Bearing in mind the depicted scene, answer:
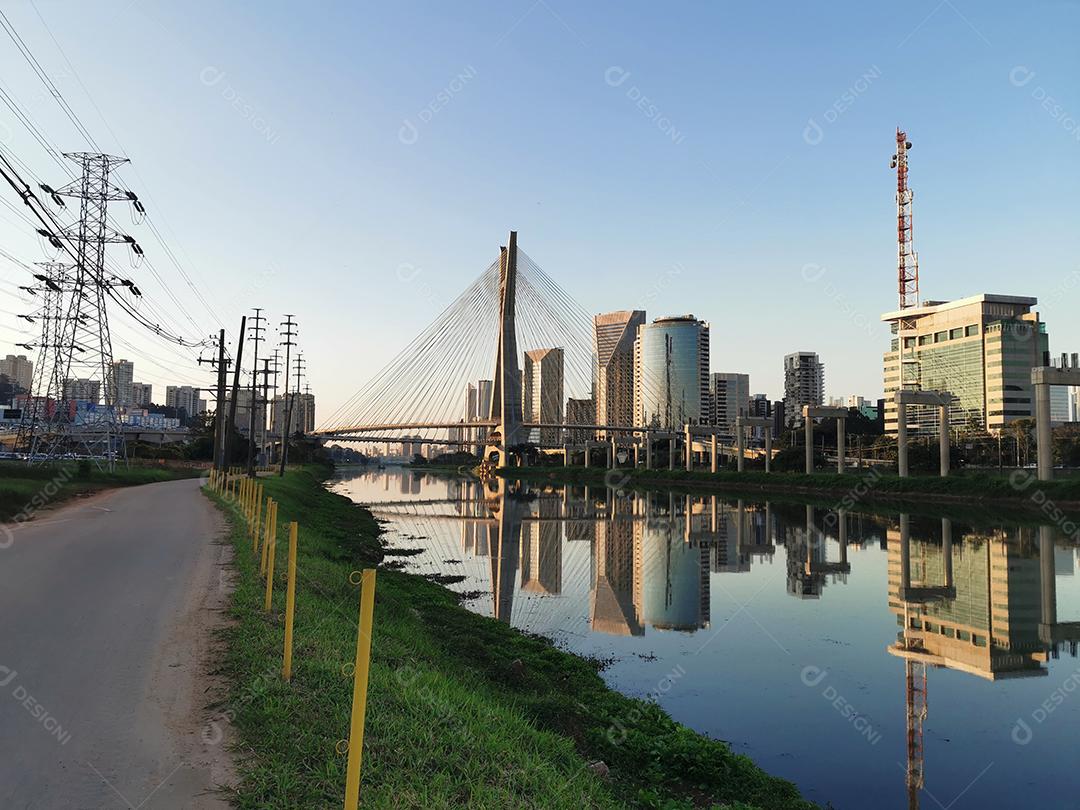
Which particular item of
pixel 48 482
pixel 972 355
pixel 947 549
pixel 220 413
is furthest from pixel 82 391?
pixel 972 355

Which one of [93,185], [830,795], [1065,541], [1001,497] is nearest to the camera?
[830,795]

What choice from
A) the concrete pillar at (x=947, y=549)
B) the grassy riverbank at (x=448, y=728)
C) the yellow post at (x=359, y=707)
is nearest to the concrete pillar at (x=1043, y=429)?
the concrete pillar at (x=947, y=549)

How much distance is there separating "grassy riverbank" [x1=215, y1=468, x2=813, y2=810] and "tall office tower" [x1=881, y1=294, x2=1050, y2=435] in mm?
130362

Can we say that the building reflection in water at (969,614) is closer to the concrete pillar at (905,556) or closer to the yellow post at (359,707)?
the concrete pillar at (905,556)

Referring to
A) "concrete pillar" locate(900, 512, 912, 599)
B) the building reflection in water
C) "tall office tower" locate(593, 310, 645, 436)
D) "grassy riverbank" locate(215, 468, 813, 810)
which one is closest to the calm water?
the building reflection in water

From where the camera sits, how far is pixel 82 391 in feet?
177

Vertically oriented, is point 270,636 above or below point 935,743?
above

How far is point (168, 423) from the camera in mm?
190875

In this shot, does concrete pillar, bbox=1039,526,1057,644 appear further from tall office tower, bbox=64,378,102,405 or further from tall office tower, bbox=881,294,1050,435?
tall office tower, bbox=881,294,1050,435

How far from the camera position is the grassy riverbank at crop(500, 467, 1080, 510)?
39812 millimetres

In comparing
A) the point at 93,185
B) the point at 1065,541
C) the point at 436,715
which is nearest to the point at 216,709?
the point at 436,715

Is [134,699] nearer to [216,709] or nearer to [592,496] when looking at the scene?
[216,709]

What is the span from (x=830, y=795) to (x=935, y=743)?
2139mm

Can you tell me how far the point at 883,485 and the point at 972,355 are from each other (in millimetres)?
104856
